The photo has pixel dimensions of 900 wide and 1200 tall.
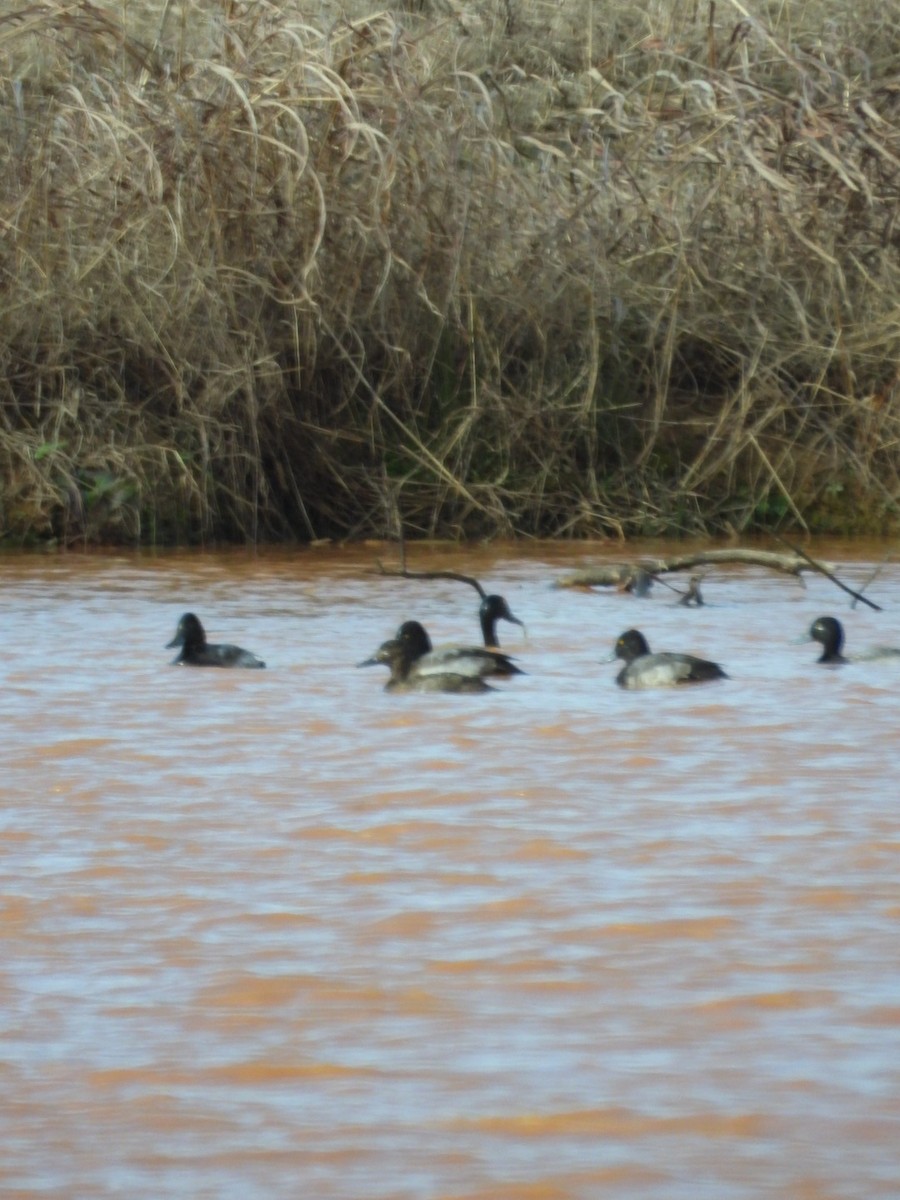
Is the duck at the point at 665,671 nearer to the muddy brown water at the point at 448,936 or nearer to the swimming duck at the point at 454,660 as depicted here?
the muddy brown water at the point at 448,936

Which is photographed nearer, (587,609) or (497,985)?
(497,985)

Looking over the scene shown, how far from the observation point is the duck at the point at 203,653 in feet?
29.1

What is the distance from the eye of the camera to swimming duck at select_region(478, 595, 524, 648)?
31.1ft

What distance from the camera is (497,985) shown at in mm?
4539

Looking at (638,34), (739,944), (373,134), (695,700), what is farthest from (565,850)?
(638,34)

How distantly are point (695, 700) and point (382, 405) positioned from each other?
5695 millimetres

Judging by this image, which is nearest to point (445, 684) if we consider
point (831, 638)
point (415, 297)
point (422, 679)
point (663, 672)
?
point (422, 679)

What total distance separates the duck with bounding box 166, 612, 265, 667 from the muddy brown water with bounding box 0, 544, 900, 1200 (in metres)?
0.15

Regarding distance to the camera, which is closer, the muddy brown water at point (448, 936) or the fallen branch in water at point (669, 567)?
the muddy brown water at point (448, 936)

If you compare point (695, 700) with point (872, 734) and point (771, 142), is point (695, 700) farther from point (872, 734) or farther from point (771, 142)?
point (771, 142)

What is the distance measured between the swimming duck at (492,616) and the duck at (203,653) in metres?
0.95

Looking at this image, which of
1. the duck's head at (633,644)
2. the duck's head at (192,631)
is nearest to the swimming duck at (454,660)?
the duck's head at (633,644)

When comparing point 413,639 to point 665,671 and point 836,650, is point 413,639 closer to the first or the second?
point 665,671

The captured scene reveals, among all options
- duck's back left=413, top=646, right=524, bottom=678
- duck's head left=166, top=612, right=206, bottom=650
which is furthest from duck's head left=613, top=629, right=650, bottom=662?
duck's head left=166, top=612, right=206, bottom=650
